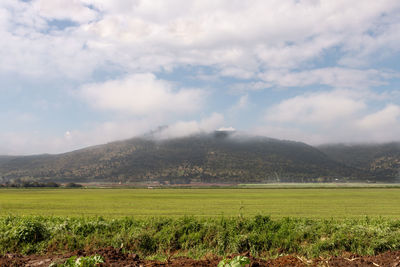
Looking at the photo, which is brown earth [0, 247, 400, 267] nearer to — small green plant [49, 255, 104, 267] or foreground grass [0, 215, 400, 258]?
small green plant [49, 255, 104, 267]

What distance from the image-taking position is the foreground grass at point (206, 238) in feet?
50.8

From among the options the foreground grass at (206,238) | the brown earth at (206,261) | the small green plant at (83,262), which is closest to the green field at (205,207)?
the foreground grass at (206,238)

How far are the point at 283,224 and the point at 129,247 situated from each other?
746 centimetres

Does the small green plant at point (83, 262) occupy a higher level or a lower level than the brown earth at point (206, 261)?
higher

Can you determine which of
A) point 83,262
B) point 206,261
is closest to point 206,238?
point 206,261

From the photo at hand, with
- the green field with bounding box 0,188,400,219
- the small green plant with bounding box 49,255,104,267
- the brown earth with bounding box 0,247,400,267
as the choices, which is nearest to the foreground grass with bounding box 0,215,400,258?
the brown earth with bounding box 0,247,400,267

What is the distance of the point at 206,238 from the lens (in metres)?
16.5

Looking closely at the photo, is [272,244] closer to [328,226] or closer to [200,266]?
[328,226]

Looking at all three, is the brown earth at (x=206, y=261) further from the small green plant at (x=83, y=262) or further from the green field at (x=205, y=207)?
the green field at (x=205, y=207)

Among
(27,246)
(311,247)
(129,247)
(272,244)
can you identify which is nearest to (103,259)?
(129,247)

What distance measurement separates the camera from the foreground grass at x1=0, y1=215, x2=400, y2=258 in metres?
15.5

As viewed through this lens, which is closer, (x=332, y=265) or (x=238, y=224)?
(x=332, y=265)

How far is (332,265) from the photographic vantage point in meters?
10.9

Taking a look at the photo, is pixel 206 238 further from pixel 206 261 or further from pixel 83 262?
pixel 83 262
